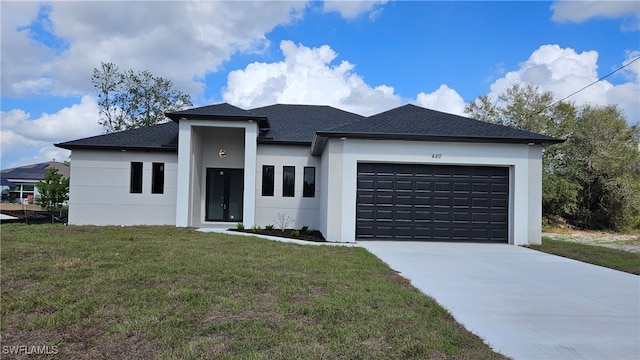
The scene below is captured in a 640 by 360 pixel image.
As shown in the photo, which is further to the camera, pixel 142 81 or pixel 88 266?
pixel 142 81

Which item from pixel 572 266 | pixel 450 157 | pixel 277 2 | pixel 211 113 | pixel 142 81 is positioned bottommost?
pixel 572 266

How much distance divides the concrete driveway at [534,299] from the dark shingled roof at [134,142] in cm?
1044

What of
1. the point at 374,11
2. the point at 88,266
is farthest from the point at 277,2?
the point at 88,266

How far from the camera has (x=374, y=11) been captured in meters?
14.6

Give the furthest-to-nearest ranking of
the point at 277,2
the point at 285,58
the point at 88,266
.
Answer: the point at 285,58 < the point at 277,2 < the point at 88,266

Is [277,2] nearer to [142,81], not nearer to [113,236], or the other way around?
[113,236]

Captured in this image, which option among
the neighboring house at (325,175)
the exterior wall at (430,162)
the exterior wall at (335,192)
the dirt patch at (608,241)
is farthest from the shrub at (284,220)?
the dirt patch at (608,241)

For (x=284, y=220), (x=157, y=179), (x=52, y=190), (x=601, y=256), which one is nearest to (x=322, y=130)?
(x=284, y=220)

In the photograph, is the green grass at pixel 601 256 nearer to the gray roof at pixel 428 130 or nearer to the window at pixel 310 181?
the gray roof at pixel 428 130

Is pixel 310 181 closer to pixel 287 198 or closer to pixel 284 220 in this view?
pixel 287 198

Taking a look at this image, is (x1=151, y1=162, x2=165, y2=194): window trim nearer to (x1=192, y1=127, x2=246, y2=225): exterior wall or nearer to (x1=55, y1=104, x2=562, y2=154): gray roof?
(x1=55, y1=104, x2=562, y2=154): gray roof

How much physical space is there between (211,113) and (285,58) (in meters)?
8.80

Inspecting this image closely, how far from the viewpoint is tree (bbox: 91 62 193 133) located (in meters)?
29.5

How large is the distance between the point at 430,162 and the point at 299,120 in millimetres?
8219
